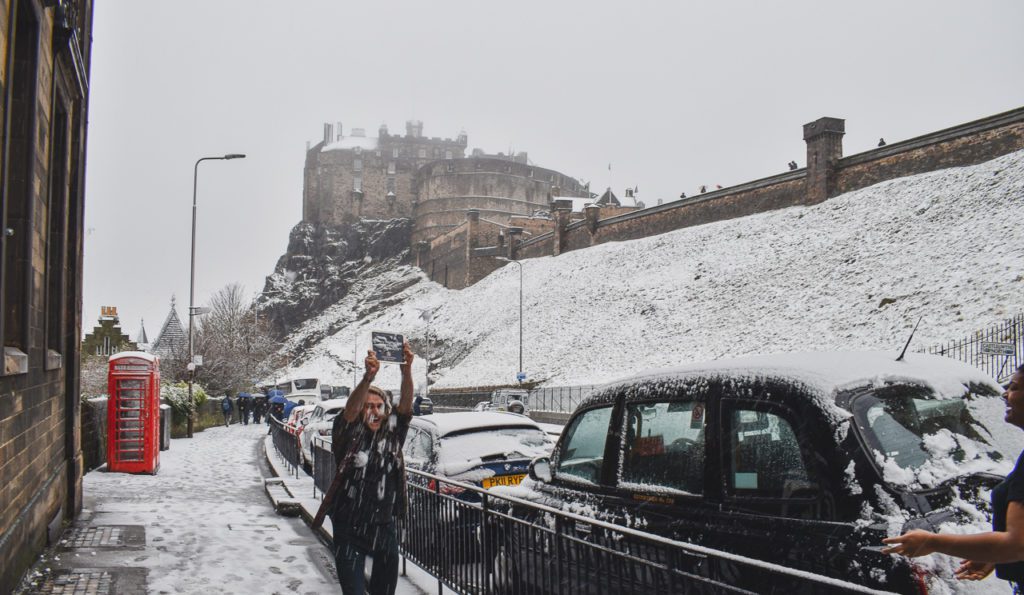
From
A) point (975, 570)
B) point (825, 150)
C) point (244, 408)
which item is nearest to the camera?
point (975, 570)

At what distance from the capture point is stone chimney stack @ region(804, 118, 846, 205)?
139 feet

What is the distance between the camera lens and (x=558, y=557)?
4.61 meters

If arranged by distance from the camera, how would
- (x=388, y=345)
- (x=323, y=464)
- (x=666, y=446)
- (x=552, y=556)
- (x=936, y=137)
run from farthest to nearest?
(x=936, y=137) < (x=388, y=345) < (x=323, y=464) < (x=666, y=446) < (x=552, y=556)

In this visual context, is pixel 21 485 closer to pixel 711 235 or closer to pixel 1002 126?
pixel 1002 126

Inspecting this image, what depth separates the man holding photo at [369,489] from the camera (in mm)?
5055

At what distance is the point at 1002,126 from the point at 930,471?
3698cm

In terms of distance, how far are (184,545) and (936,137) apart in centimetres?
3821

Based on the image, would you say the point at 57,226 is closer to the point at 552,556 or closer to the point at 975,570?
the point at 552,556

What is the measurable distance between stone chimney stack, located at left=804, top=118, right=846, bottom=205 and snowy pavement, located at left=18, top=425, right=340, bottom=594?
36298 mm

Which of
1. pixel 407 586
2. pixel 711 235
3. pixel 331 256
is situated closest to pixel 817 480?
pixel 407 586

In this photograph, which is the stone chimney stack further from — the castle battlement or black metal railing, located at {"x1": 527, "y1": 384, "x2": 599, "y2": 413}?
the castle battlement

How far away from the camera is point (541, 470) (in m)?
6.01

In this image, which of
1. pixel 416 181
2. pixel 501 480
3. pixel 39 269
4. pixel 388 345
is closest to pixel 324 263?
pixel 416 181

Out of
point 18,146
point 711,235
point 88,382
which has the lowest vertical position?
point 88,382
